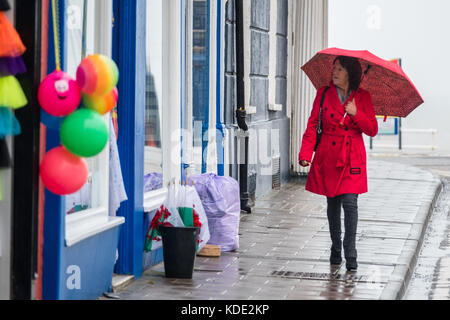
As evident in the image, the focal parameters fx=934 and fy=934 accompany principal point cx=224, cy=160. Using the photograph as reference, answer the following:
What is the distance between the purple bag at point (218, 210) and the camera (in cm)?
876

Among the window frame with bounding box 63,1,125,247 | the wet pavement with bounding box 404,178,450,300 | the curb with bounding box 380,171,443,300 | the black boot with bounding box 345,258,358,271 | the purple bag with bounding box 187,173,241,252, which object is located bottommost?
the wet pavement with bounding box 404,178,450,300

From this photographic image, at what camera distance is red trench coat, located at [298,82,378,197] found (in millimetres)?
7863

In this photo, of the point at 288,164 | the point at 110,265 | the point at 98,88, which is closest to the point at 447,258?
the point at 110,265

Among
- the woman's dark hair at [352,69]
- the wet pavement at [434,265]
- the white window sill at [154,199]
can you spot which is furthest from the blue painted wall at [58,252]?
the woman's dark hair at [352,69]

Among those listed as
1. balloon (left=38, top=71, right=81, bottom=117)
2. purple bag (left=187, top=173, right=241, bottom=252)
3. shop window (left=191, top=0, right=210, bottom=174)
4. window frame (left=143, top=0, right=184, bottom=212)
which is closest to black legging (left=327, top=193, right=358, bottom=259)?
purple bag (left=187, top=173, right=241, bottom=252)

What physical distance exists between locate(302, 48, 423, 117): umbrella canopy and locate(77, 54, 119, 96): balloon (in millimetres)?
3128

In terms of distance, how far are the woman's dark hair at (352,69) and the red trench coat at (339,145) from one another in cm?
7

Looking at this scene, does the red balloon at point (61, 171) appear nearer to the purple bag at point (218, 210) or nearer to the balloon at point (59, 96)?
the balloon at point (59, 96)

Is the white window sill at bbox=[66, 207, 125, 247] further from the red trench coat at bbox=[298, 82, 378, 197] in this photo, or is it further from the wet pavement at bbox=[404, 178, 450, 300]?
the wet pavement at bbox=[404, 178, 450, 300]

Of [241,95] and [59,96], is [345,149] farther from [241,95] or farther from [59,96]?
[241,95]

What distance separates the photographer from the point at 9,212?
5.26 meters

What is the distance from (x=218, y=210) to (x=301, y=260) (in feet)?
3.02

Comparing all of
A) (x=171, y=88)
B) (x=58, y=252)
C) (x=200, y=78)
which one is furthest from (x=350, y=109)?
(x=58, y=252)

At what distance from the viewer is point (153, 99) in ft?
26.5
